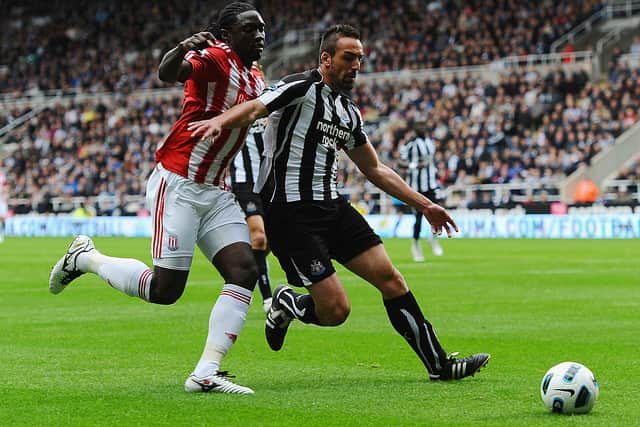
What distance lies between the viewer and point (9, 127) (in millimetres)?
49594

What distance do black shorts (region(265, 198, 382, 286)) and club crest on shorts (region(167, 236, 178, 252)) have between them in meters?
0.69

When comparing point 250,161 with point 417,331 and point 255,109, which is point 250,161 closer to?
point 417,331

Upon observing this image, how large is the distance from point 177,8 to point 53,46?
267 inches

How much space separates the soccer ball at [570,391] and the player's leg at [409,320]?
1237 mm

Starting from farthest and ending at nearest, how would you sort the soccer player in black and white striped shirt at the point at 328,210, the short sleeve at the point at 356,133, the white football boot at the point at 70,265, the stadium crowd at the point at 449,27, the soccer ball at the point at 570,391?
the stadium crowd at the point at 449,27, the white football boot at the point at 70,265, the short sleeve at the point at 356,133, the soccer player in black and white striped shirt at the point at 328,210, the soccer ball at the point at 570,391

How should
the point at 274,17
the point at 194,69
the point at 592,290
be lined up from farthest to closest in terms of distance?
the point at 274,17 → the point at 592,290 → the point at 194,69

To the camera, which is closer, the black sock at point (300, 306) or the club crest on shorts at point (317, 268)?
the club crest on shorts at point (317, 268)

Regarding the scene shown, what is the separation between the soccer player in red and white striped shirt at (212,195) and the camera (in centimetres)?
698

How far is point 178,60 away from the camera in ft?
21.5

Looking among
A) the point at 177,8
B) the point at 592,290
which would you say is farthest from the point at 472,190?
the point at 177,8

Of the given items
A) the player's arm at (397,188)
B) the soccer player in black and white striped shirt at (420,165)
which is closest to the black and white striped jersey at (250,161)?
the player's arm at (397,188)

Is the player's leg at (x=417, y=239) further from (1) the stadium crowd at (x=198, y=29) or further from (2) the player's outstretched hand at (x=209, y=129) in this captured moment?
(1) the stadium crowd at (x=198, y=29)

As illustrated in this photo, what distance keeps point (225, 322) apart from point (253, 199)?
198 inches

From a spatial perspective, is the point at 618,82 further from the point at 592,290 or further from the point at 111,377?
the point at 111,377
